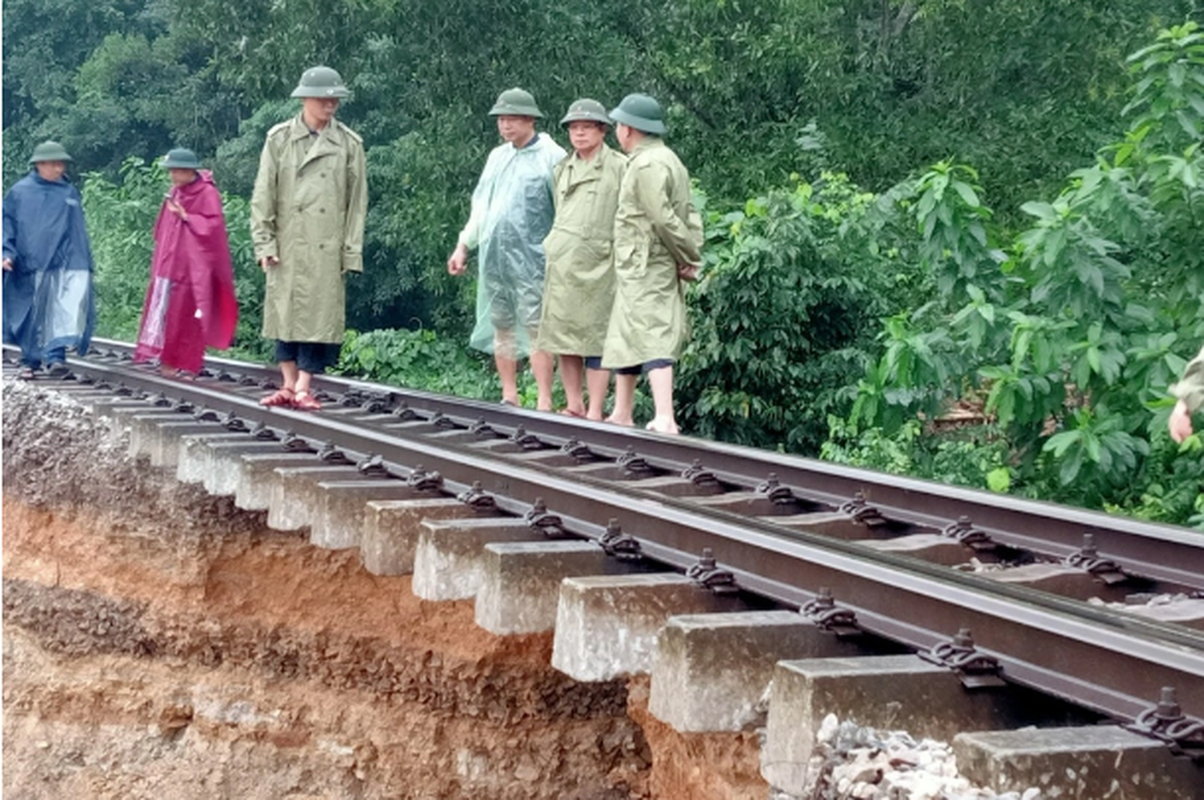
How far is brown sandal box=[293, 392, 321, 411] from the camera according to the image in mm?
8041

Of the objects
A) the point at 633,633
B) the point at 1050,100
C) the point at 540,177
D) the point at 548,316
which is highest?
the point at 1050,100

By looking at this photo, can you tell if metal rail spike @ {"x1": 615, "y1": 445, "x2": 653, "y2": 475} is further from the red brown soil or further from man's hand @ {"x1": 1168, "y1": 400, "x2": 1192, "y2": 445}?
man's hand @ {"x1": 1168, "y1": 400, "x2": 1192, "y2": 445}

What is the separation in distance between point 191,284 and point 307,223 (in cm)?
160

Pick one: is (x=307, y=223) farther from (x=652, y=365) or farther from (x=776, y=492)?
(x=776, y=492)

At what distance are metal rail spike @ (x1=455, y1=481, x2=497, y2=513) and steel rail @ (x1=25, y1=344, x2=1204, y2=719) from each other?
0.14ft

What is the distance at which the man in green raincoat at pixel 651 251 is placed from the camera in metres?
7.83

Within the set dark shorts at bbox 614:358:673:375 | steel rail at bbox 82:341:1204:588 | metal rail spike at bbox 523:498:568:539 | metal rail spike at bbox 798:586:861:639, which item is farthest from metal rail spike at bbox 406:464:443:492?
dark shorts at bbox 614:358:673:375

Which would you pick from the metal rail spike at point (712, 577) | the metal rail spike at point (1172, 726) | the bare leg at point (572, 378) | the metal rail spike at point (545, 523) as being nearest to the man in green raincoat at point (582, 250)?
the bare leg at point (572, 378)

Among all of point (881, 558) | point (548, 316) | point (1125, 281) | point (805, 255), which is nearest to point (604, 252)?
point (548, 316)

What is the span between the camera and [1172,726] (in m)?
2.68

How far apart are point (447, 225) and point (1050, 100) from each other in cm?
533

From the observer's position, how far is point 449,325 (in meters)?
17.7

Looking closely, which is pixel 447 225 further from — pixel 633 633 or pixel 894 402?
pixel 633 633

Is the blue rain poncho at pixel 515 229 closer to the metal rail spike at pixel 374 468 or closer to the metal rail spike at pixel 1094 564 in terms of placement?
the metal rail spike at pixel 374 468
